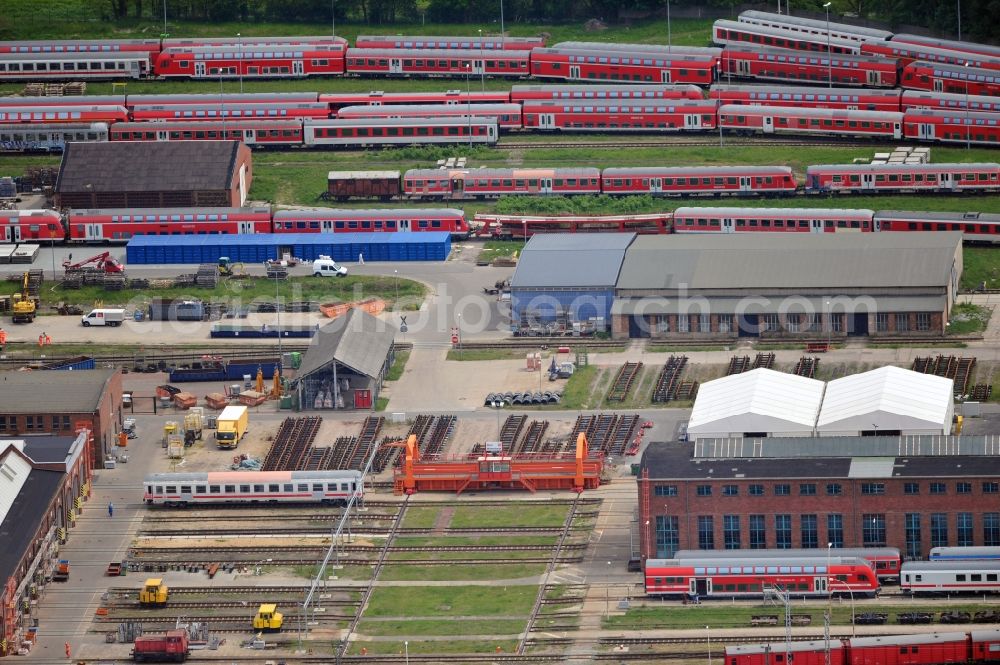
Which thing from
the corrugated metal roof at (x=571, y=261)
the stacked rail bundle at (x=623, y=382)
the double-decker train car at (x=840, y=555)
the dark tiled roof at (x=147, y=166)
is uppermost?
the dark tiled roof at (x=147, y=166)

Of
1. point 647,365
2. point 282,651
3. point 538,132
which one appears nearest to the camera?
point 282,651

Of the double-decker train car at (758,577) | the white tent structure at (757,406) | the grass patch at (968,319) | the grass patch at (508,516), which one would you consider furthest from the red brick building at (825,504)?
the grass patch at (968,319)

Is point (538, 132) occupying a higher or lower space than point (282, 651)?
higher

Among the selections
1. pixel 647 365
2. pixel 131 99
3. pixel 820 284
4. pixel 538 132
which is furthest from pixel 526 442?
pixel 131 99

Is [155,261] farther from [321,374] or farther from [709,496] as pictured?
[709,496]

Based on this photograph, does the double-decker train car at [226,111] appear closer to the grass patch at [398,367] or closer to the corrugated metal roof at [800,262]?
the corrugated metal roof at [800,262]

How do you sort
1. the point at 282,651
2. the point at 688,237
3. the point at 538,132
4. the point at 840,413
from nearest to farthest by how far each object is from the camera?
the point at 282,651 → the point at 840,413 → the point at 688,237 → the point at 538,132

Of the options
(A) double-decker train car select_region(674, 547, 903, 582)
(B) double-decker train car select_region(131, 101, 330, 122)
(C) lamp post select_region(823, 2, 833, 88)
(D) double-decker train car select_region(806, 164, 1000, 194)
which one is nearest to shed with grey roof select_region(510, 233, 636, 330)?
(D) double-decker train car select_region(806, 164, 1000, 194)

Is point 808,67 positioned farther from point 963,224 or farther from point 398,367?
point 398,367
